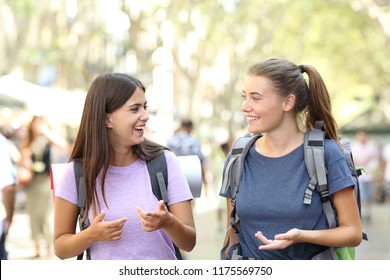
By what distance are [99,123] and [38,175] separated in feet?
26.9

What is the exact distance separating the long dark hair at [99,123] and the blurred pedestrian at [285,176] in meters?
0.44

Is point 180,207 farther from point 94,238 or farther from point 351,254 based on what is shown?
point 351,254

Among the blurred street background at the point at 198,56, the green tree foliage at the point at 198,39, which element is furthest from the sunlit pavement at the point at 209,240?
the green tree foliage at the point at 198,39

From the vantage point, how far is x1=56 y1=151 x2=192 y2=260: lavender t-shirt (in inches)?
155

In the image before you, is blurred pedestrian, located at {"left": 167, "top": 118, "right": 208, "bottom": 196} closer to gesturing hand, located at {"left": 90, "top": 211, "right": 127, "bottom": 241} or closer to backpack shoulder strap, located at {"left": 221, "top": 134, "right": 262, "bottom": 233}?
backpack shoulder strap, located at {"left": 221, "top": 134, "right": 262, "bottom": 233}

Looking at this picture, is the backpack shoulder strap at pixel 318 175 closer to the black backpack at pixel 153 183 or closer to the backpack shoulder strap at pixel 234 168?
the backpack shoulder strap at pixel 234 168

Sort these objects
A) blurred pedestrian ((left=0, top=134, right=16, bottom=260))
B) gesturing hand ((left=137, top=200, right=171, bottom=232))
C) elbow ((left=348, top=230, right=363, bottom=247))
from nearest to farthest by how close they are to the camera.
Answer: gesturing hand ((left=137, top=200, right=171, bottom=232)) → elbow ((left=348, top=230, right=363, bottom=247)) → blurred pedestrian ((left=0, top=134, right=16, bottom=260))

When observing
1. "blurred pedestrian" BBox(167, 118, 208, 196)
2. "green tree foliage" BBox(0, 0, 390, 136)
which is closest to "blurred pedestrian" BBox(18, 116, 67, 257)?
"blurred pedestrian" BBox(167, 118, 208, 196)

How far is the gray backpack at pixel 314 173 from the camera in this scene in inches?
152

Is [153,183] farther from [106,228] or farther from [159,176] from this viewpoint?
[106,228]

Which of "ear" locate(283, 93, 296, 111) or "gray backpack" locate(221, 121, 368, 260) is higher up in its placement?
"ear" locate(283, 93, 296, 111)

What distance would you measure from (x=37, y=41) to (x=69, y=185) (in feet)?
96.6

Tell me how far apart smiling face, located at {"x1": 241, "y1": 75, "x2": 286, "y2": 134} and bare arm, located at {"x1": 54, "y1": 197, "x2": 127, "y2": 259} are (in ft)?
2.22

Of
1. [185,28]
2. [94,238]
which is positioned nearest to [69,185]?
[94,238]
